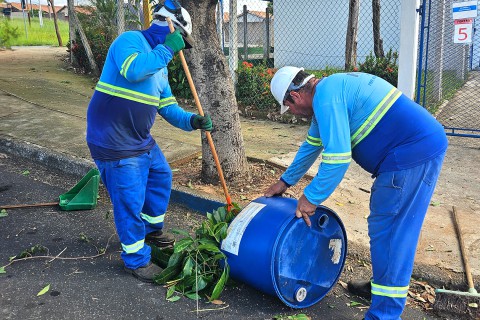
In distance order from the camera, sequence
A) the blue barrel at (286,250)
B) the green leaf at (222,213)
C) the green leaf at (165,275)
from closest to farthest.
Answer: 1. the blue barrel at (286,250)
2. the green leaf at (165,275)
3. the green leaf at (222,213)

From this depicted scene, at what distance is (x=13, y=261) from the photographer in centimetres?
340

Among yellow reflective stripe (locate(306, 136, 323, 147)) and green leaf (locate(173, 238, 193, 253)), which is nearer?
yellow reflective stripe (locate(306, 136, 323, 147))

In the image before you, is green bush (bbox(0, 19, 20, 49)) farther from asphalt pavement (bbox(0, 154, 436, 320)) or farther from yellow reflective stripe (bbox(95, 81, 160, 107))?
yellow reflective stripe (bbox(95, 81, 160, 107))

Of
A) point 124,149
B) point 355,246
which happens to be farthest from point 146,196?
point 355,246

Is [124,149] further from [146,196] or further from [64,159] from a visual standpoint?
[64,159]

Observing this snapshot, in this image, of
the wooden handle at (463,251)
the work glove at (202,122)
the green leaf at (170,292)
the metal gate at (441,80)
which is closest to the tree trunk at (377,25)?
the metal gate at (441,80)

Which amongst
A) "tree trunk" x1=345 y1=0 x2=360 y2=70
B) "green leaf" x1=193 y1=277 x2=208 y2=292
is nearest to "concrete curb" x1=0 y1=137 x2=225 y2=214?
"green leaf" x1=193 y1=277 x2=208 y2=292

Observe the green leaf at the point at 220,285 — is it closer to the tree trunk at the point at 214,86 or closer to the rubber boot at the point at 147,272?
the rubber boot at the point at 147,272

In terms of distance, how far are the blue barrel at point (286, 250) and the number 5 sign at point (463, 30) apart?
160 inches

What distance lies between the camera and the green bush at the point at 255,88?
7.93 m

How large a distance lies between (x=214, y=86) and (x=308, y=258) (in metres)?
2.10

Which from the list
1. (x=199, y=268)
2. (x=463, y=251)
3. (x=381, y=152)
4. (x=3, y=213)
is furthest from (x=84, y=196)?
(x=463, y=251)

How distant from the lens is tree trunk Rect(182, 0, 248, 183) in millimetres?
4391

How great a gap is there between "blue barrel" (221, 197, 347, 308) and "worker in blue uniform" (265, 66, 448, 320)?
0.77ft
